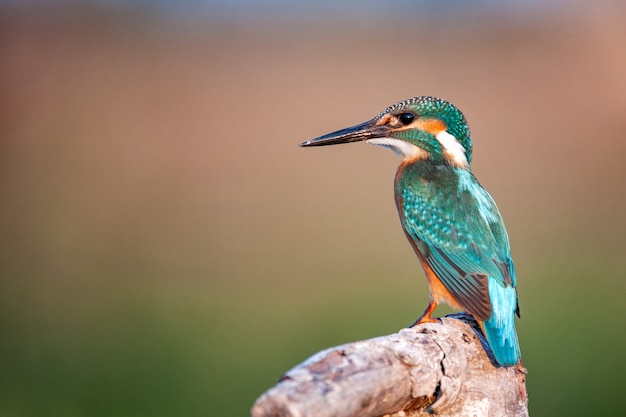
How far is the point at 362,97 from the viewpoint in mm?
5773

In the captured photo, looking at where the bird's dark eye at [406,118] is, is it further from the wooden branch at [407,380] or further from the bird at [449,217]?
the wooden branch at [407,380]

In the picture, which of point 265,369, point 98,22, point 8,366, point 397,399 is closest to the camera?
point 397,399

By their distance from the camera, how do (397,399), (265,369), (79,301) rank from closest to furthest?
(397,399) → (265,369) → (79,301)

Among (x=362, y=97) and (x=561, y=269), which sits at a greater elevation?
(x=362, y=97)

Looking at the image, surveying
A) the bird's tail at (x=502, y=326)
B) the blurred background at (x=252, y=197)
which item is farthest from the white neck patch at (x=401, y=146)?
the blurred background at (x=252, y=197)

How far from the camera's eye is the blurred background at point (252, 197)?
4.00 metres

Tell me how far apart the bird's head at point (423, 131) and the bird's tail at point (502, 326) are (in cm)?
43

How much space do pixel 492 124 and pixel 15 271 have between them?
3.47 meters

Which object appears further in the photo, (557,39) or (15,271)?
(557,39)

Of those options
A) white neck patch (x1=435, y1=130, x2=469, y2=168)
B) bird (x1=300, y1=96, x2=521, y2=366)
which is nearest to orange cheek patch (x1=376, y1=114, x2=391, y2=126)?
bird (x1=300, y1=96, x2=521, y2=366)

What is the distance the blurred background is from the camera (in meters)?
4.00

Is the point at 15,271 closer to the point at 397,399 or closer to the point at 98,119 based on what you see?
the point at 98,119

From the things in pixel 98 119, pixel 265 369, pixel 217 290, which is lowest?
pixel 265 369

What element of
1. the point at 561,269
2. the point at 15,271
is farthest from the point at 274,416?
the point at 15,271
